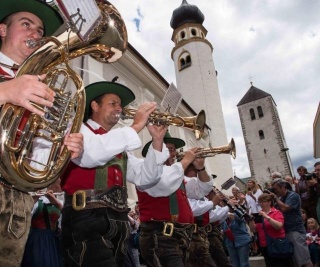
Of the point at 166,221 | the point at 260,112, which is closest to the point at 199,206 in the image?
the point at 166,221

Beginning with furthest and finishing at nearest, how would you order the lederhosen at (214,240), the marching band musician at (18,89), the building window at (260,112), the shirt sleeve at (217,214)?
→ the building window at (260,112) < the shirt sleeve at (217,214) < the lederhosen at (214,240) < the marching band musician at (18,89)

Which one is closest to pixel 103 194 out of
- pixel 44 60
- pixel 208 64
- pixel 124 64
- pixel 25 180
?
pixel 25 180

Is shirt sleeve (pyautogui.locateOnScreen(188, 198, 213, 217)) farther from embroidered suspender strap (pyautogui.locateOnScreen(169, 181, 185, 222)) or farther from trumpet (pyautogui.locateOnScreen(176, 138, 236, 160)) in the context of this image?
embroidered suspender strap (pyautogui.locateOnScreen(169, 181, 185, 222))

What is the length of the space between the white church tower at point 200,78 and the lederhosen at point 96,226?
21018 millimetres

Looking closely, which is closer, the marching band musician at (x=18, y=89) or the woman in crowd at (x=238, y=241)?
the marching band musician at (x=18, y=89)

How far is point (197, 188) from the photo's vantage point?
15.5 ft

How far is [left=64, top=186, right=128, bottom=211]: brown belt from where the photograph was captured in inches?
85.4

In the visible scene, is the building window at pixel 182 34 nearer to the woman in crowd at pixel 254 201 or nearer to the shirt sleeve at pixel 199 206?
the woman in crowd at pixel 254 201

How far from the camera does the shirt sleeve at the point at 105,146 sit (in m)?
2.20

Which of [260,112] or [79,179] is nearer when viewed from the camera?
[79,179]

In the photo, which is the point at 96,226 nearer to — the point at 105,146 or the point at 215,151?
the point at 105,146

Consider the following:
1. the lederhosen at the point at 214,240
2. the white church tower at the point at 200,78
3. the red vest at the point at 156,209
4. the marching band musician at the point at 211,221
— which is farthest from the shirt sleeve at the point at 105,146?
the white church tower at the point at 200,78

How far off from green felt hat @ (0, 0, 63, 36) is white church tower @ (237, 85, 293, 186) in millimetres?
46155

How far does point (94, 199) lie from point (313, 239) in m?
5.87
